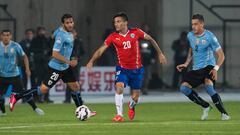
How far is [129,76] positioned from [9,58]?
14.9ft

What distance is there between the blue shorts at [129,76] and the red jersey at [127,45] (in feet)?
0.30

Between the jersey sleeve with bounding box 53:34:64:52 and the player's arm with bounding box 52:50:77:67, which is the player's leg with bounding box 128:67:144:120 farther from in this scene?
the jersey sleeve with bounding box 53:34:64:52

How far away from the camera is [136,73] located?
2203 centimetres

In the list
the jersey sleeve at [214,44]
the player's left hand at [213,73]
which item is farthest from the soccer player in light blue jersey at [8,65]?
the player's left hand at [213,73]

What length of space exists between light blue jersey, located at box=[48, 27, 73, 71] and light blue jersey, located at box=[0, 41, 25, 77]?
2538mm

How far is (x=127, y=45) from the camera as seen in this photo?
21.8m

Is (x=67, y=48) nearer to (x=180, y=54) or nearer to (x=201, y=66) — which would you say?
(x=201, y=66)

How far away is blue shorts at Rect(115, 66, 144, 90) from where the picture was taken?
2177 cm

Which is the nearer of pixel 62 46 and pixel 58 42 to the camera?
pixel 58 42

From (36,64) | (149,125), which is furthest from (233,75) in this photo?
(149,125)

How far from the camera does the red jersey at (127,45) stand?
854 inches

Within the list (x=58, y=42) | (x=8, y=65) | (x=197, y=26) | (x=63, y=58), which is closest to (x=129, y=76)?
(x=63, y=58)

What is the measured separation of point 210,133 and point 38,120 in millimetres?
5401

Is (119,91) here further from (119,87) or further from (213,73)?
(213,73)
